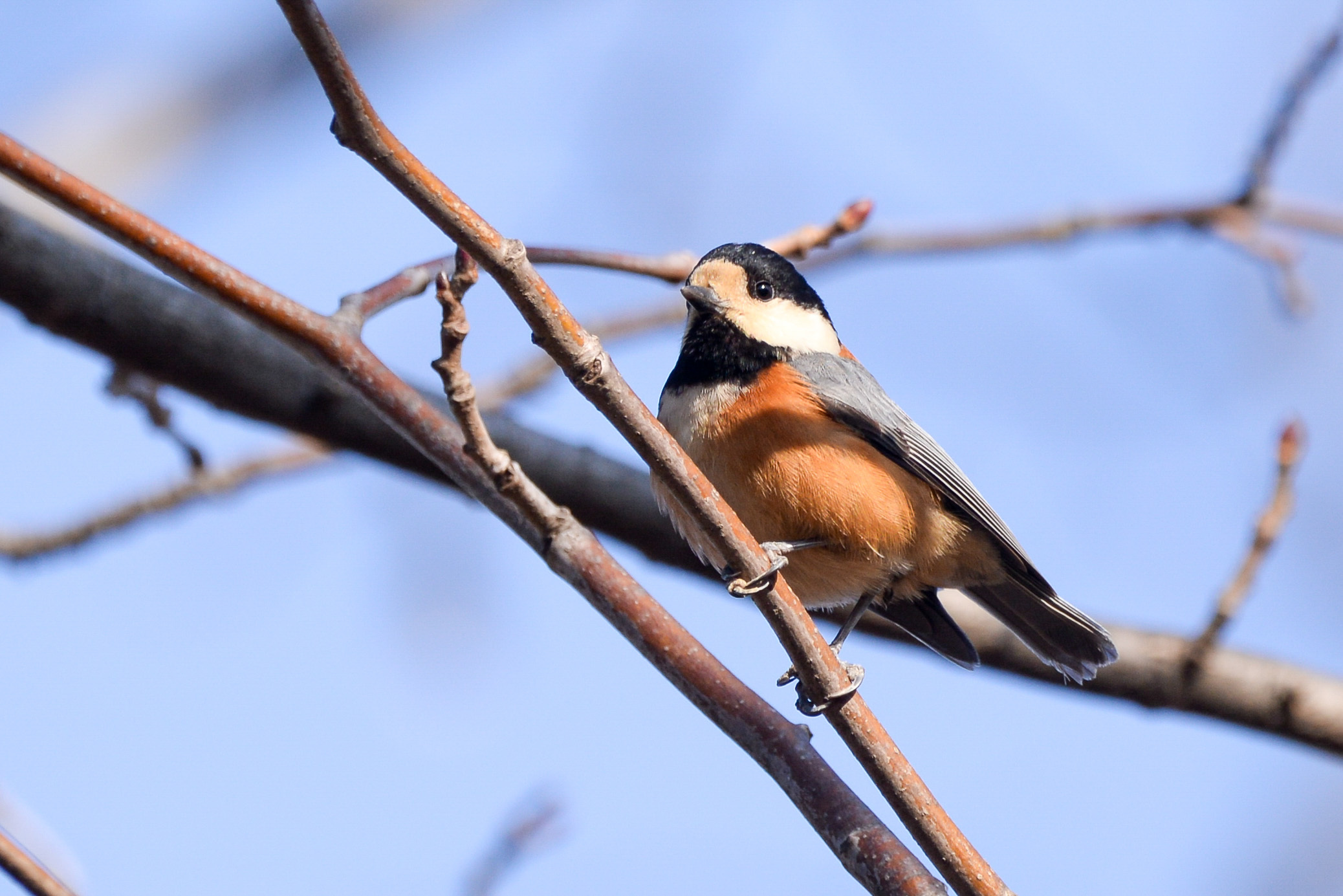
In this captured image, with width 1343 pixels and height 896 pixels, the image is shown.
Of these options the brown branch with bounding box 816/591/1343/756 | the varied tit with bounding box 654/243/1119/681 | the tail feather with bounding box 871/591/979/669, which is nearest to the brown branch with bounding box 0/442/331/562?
the varied tit with bounding box 654/243/1119/681

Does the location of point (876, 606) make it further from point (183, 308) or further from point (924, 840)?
point (183, 308)

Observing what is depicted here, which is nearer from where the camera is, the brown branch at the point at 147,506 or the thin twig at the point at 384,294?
the thin twig at the point at 384,294

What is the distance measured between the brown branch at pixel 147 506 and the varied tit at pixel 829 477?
4.78ft

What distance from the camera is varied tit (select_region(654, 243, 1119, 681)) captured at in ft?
11.5

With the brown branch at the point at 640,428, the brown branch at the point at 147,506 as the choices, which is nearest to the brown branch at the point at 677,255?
the brown branch at the point at 640,428

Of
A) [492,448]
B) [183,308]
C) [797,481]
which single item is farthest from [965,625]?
[183,308]

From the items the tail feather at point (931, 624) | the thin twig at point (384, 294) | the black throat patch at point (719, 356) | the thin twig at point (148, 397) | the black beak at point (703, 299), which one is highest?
the thin twig at point (148, 397)

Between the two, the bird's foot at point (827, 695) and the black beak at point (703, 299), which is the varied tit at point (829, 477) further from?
the bird's foot at point (827, 695)

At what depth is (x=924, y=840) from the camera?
7.32 feet

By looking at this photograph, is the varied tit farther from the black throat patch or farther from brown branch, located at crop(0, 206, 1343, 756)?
brown branch, located at crop(0, 206, 1343, 756)

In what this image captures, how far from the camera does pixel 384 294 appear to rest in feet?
8.66

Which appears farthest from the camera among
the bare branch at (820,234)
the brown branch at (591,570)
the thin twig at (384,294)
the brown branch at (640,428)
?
the bare branch at (820,234)

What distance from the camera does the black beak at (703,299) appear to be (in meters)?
3.74

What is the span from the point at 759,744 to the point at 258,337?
7.82 ft
